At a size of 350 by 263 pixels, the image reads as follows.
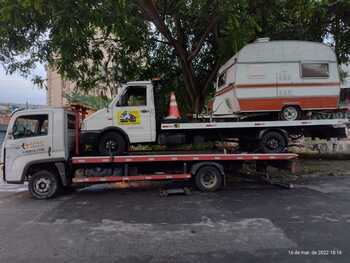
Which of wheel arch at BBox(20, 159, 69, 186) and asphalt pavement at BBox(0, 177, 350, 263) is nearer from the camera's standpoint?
asphalt pavement at BBox(0, 177, 350, 263)

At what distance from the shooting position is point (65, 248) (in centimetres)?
509

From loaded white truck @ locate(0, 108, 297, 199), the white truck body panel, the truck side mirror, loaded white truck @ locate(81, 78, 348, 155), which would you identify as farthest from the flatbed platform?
the truck side mirror

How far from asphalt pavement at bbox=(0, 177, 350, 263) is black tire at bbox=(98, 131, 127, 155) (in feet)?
4.08

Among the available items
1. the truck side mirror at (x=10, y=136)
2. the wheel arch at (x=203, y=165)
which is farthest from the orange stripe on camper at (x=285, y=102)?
the truck side mirror at (x=10, y=136)

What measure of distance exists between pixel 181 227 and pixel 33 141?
4.84m

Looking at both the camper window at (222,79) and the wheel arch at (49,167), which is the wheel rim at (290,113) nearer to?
the camper window at (222,79)

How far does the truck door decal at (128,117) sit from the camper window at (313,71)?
4.76 metres

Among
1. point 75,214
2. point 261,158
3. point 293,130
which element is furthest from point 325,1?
point 75,214

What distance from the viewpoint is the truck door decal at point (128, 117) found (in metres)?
8.91

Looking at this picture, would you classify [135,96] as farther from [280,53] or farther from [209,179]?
[280,53]

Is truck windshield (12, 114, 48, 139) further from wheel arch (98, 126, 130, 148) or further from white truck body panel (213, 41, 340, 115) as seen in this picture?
white truck body panel (213, 41, 340, 115)

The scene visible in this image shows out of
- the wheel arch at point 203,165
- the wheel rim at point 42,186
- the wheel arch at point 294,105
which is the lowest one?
the wheel rim at point 42,186

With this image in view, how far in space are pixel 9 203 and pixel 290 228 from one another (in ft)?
22.9

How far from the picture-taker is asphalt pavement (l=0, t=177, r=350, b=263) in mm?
4766
